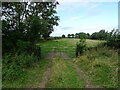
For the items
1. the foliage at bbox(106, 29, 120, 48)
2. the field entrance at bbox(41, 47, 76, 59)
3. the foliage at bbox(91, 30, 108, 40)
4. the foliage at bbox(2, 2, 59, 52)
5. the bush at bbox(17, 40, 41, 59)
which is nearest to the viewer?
the bush at bbox(17, 40, 41, 59)

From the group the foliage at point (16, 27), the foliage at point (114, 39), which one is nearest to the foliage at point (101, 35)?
the foliage at point (114, 39)

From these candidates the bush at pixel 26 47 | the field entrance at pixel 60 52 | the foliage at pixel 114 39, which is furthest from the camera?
the foliage at pixel 114 39

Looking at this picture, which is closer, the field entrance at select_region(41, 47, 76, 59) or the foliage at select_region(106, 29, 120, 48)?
the field entrance at select_region(41, 47, 76, 59)

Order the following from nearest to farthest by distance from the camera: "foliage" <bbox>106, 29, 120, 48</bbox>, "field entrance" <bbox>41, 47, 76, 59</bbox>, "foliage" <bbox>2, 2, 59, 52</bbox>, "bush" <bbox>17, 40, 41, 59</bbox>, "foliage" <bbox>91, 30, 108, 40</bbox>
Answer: "bush" <bbox>17, 40, 41, 59</bbox> → "foliage" <bbox>2, 2, 59, 52</bbox> → "field entrance" <bbox>41, 47, 76, 59</bbox> → "foliage" <bbox>106, 29, 120, 48</bbox> → "foliage" <bbox>91, 30, 108, 40</bbox>

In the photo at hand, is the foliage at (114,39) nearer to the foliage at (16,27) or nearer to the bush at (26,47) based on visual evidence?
the foliage at (16,27)

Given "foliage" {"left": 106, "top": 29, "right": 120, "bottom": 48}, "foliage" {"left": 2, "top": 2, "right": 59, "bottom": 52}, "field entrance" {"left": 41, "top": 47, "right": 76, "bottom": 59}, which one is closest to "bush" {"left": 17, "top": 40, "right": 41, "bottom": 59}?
"foliage" {"left": 2, "top": 2, "right": 59, "bottom": 52}

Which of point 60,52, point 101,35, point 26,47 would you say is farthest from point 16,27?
point 101,35

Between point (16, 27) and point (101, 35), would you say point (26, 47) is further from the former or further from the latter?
point (101, 35)

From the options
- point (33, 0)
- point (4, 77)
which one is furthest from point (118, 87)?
point (33, 0)

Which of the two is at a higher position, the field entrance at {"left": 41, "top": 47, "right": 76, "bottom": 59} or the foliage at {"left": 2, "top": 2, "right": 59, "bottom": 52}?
the foliage at {"left": 2, "top": 2, "right": 59, "bottom": 52}

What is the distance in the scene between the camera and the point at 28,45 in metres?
8.71

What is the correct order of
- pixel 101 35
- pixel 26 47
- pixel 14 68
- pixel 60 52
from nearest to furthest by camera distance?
1. pixel 14 68
2. pixel 26 47
3. pixel 60 52
4. pixel 101 35

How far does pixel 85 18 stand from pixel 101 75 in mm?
6370

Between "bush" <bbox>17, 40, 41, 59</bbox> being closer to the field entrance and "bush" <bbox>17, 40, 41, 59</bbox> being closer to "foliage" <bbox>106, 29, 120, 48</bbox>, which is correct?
the field entrance
